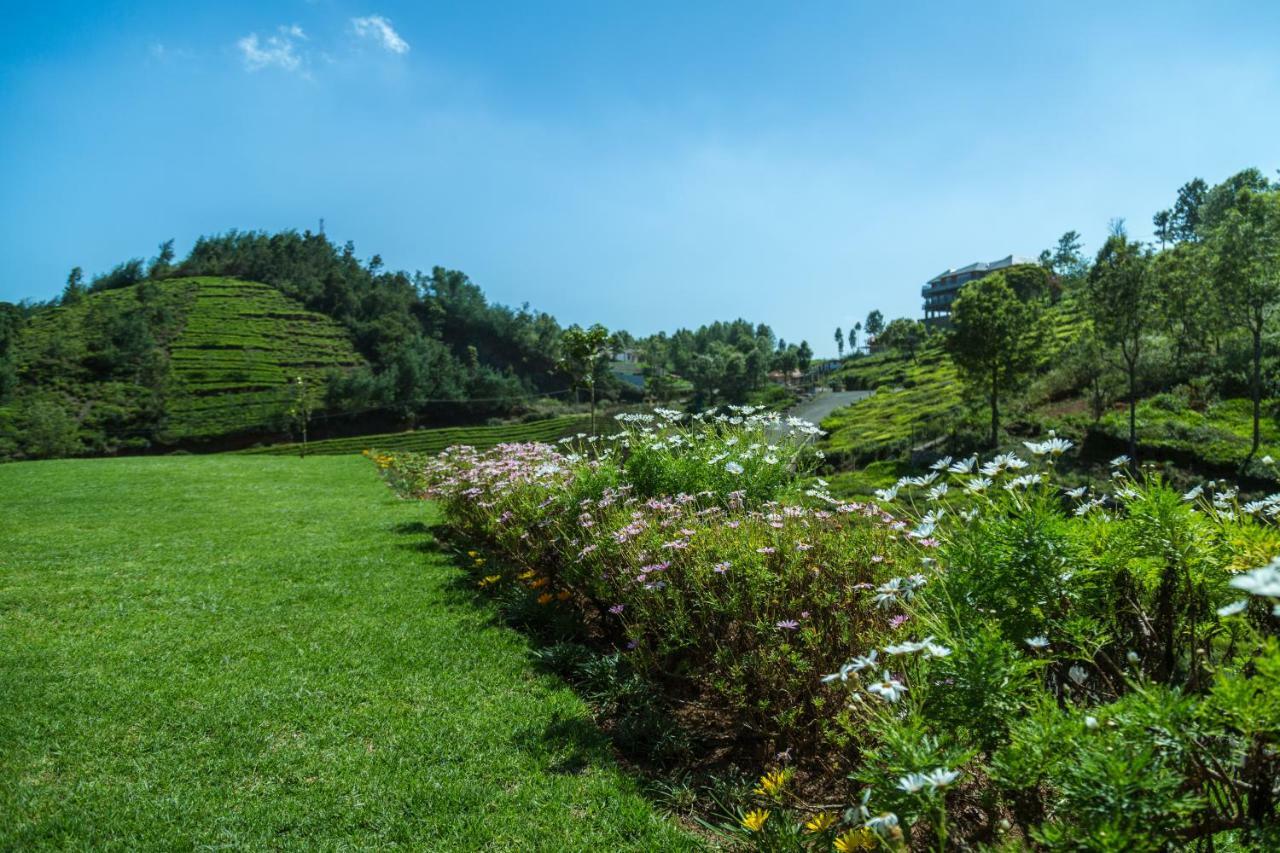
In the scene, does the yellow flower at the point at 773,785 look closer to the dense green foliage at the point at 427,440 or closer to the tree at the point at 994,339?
the tree at the point at 994,339

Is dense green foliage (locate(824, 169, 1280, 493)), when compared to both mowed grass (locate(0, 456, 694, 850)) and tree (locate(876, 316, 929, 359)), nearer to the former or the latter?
mowed grass (locate(0, 456, 694, 850))

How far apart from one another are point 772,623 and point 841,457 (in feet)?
56.4

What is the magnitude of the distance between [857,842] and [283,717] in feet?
9.64

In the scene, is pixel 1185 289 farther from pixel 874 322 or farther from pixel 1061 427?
pixel 874 322

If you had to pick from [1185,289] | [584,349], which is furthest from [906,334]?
[584,349]

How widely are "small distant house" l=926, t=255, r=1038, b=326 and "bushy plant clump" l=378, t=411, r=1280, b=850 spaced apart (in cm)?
7818

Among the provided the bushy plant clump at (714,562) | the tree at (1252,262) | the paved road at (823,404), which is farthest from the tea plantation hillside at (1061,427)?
the paved road at (823,404)

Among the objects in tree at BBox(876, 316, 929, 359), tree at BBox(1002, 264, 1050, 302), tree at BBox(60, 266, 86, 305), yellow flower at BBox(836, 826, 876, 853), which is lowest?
yellow flower at BBox(836, 826, 876, 853)

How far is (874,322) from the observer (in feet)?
286

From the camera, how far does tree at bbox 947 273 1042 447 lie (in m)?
17.0

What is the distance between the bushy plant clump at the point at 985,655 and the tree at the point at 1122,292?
46.2ft

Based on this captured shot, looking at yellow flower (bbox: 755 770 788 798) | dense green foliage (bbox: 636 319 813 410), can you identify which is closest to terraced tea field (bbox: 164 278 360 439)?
dense green foliage (bbox: 636 319 813 410)

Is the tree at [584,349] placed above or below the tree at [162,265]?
below

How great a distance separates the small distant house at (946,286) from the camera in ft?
243
